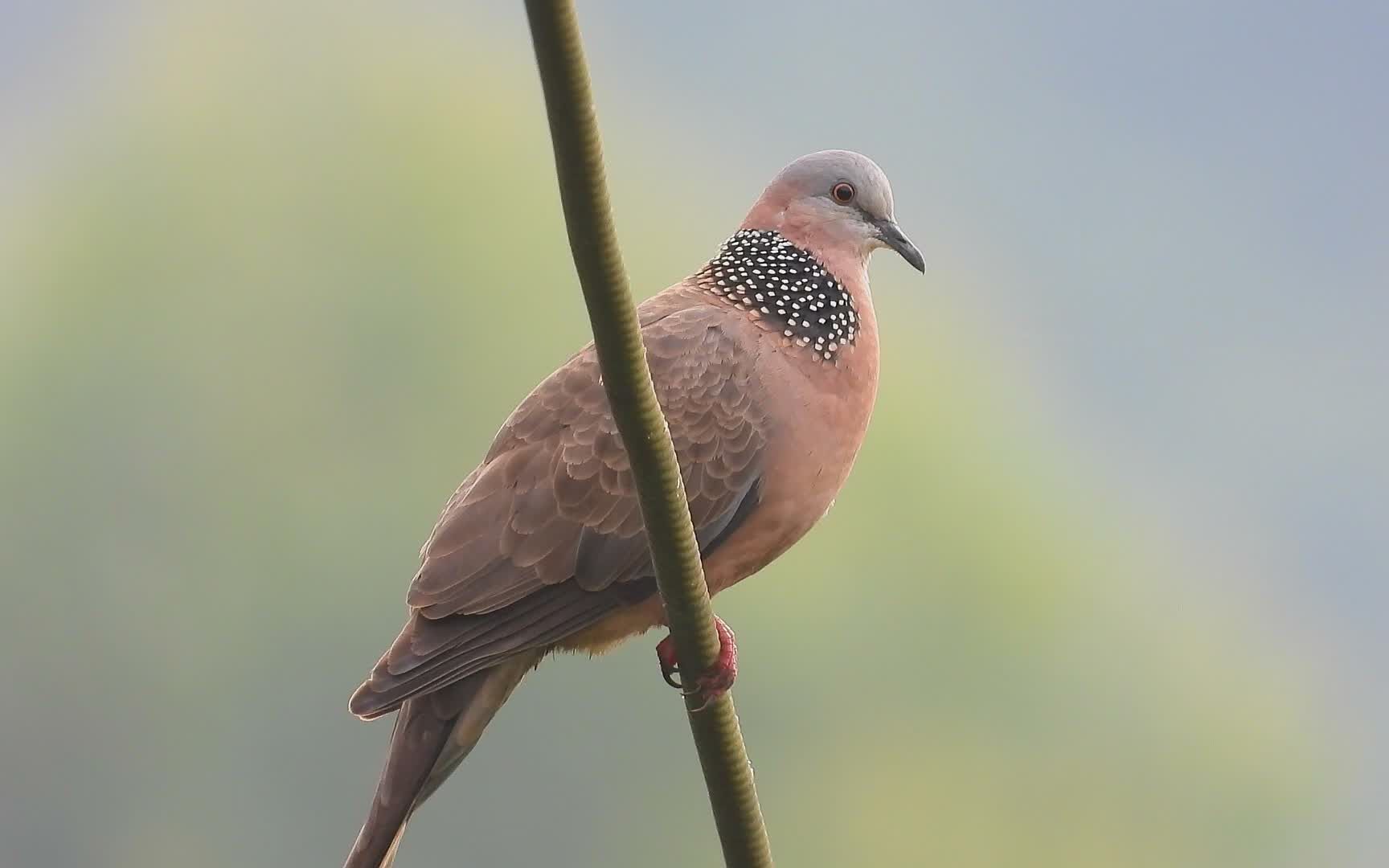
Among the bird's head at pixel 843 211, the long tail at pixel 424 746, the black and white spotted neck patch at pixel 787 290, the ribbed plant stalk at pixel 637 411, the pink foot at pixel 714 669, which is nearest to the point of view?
the ribbed plant stalk at pixel 637 411

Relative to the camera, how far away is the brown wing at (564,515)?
8.23 feet

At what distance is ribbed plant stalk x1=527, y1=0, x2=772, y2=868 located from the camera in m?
1.23

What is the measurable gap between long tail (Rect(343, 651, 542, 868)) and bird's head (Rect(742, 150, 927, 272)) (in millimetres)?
936

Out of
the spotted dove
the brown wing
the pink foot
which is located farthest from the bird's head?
the pink foot

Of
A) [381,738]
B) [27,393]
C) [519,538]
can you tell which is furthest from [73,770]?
[519,538]

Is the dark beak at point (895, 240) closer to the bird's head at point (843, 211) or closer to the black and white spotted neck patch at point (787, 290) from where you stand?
the bird's head at point (843, 211)

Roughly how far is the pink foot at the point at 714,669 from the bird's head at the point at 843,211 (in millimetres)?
834

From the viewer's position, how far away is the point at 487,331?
8898mm

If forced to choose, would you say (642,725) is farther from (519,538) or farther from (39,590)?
(519,538)

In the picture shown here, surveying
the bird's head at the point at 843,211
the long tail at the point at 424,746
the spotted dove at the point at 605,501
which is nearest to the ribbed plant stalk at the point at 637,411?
the spotted dove at the point at 605,501

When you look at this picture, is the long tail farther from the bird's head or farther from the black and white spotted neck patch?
the bird's head

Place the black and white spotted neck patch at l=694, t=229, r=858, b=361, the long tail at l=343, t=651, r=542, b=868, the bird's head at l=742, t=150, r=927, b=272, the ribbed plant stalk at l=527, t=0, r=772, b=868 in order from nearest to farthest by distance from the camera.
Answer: the ribbed plant stalk at l=527, t=0, r=772, b=868, the long tail at l=343, t=651, r=542, b=868, the black and white spotted neck patch at l=694, t=229, r=858, b=361, the bird's head at l=742, t=150, r=927, b=272

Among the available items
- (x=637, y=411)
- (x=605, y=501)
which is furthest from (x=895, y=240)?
(x=637, y=411)

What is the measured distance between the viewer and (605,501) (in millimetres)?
2604
